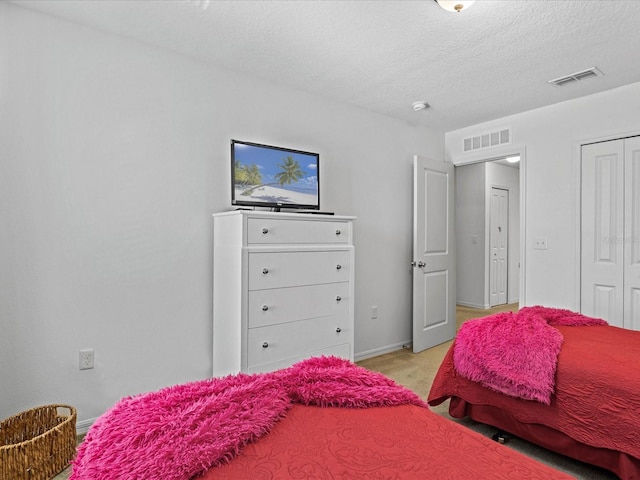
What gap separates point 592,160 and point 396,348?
2563mm

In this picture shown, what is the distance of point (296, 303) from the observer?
269 cm

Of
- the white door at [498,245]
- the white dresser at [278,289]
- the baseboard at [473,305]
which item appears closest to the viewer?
the white dresser at [278,289]

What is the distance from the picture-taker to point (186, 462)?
3.11ft

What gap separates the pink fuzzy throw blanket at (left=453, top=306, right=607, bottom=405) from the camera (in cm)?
204

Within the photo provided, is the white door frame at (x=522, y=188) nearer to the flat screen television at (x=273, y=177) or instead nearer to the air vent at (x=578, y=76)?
the air vent at (x=578, y=76)

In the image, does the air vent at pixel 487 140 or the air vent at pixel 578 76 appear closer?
the air vent at pixel 578 76

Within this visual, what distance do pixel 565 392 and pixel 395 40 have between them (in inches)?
89.7

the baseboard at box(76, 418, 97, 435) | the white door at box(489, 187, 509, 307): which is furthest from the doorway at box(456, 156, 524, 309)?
the baseboard at box(76, 418, 97, 435)

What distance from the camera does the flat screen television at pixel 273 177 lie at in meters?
2.88

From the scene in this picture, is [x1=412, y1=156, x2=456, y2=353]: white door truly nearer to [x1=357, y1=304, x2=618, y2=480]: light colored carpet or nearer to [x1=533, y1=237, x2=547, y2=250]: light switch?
[x1=357, y1=304, x2=618, y2=480]: light colored carpet

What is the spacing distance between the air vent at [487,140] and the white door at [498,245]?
2456 millimetres

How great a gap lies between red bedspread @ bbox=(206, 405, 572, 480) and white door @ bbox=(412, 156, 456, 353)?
9.70ft

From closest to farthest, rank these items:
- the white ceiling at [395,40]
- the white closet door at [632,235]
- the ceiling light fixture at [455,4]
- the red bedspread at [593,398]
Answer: the red bedspread at [593,398]
the ceiling light fixture at [455,4]
the white ceiling at [395,40]
the white closet door at [632,235]

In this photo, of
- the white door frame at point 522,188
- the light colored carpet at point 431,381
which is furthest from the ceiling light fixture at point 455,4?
the light colored carpet at point 431,381
